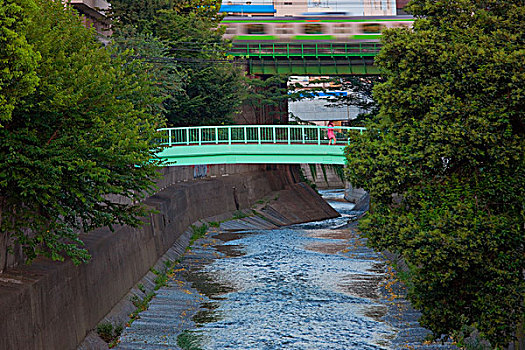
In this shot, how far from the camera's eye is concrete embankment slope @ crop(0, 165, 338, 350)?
14.2 meters

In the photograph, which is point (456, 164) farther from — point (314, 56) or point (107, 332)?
point (314, 56)

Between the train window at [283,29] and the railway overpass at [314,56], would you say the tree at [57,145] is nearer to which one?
the railway overpass at [314,56]

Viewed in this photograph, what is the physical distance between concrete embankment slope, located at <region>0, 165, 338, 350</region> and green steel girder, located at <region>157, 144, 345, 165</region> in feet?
9.01

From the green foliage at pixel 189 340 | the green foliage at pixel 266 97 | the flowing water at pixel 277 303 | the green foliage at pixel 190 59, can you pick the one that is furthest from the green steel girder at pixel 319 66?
the green foliage at pixel 189 340

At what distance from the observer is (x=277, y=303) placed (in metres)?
25.9

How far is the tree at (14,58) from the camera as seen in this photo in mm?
12625

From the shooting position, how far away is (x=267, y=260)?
3531 cm

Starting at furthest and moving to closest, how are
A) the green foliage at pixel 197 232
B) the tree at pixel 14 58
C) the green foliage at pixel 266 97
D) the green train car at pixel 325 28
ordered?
the green foliage at pixel 266 97, the green train car at pixel 325 28, the green foliage at pixel 197 232, the tree at pixel 14 58

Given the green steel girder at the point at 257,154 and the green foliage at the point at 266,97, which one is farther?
the green foliage at the point at 266,97

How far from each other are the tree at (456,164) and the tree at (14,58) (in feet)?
24.9

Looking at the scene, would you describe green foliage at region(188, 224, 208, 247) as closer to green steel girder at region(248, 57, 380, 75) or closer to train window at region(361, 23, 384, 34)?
green steel girder at region(248, 57, 380, 75)

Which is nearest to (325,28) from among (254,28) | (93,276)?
(254,28)

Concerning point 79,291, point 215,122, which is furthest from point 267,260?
point 79,291

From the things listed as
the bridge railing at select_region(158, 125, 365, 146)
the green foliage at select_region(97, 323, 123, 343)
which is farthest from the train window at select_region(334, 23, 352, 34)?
the green foliage at select_region(97, 323, 123, 343)
